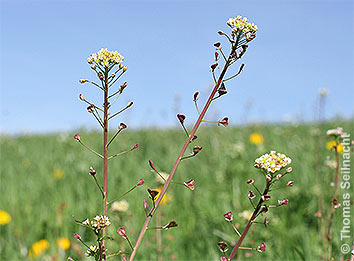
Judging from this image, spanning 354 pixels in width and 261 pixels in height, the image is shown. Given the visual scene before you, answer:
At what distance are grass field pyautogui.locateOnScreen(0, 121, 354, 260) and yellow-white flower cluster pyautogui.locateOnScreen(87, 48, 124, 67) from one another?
1184 mm

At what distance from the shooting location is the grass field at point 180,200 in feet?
9.43

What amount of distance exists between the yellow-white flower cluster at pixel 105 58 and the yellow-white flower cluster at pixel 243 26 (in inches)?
12.0

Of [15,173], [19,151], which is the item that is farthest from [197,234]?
[19,151]

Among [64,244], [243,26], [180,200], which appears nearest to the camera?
[243,26]

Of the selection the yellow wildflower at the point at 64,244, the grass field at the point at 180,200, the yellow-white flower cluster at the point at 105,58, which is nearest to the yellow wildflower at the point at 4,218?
the grass field at the point at 180,200

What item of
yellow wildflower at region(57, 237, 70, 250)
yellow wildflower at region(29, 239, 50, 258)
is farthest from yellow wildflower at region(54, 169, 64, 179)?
yellow wildflower at region(57, 237, 70, 250)

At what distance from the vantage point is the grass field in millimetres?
2875

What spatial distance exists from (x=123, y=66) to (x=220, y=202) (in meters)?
2.86

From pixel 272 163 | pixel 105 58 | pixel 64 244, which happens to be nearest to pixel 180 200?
pixel 64 244

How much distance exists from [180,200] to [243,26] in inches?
124

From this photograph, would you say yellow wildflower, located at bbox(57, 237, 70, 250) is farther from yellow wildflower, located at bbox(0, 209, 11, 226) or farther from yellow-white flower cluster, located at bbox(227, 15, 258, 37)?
yellow-white flower cluster, located at bbox(227, 15, 258, 37)

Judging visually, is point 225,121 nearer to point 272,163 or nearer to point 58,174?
point 272,163

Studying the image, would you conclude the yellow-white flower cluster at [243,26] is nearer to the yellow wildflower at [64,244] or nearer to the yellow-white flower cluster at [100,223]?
the yellow-white flower cluster at [100,223]

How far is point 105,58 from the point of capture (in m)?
1.00
